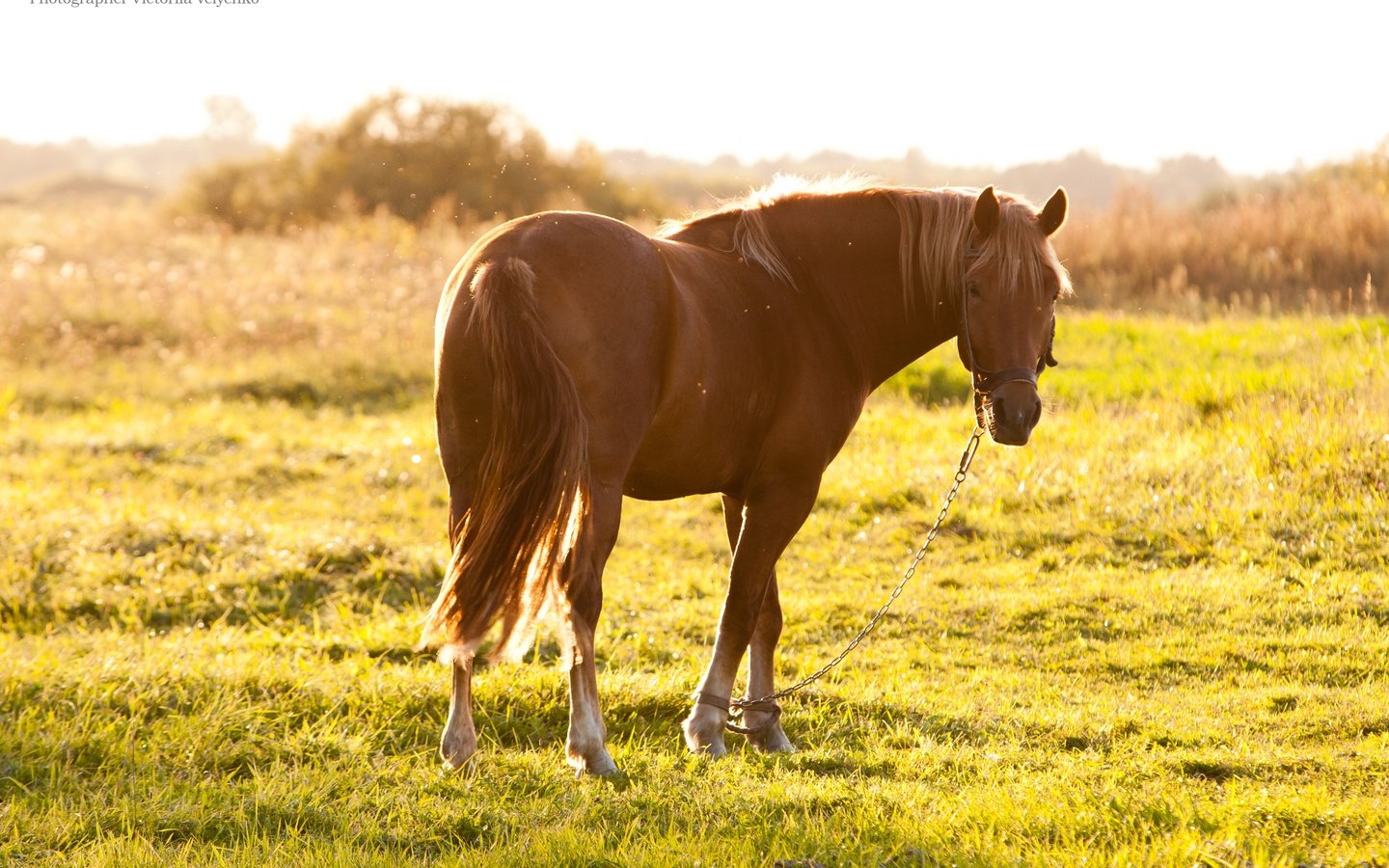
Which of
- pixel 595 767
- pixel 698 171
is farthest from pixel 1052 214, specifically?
pixel 698 171

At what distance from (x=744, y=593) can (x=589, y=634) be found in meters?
0.80

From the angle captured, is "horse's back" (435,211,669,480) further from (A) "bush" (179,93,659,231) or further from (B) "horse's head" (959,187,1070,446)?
(A) "bush" (179,93,659,231)

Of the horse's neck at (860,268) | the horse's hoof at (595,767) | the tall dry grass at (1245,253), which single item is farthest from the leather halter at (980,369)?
the tall dry grass at (1245,253)

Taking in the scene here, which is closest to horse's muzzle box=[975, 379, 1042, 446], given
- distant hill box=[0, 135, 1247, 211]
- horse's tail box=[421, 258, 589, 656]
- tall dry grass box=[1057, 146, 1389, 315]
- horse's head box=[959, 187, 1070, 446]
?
horse's head box=[959, 187, 1070, 446]

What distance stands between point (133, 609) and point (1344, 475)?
7030 millimetres

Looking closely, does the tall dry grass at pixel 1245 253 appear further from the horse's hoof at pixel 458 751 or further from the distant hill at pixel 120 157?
the distant hill at pixel 120 157

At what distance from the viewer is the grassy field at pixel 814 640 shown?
3807 millimetres

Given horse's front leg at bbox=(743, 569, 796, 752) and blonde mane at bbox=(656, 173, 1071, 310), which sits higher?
blonde mane at bbox=(656, 173, 1071, 310)

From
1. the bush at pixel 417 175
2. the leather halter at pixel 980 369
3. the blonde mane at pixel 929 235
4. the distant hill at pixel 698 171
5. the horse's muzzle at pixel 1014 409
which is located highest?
the distant hill at pixel 698 171

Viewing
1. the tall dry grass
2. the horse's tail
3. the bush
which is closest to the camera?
the horse's tail

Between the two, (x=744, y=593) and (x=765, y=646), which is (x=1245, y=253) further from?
(x=744, y=593)

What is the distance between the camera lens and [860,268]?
507cm

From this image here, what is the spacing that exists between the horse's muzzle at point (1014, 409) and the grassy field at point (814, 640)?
1.14 m

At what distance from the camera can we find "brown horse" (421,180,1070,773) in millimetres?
3949
